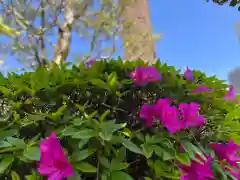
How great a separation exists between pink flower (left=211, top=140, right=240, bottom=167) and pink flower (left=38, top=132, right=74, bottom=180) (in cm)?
67

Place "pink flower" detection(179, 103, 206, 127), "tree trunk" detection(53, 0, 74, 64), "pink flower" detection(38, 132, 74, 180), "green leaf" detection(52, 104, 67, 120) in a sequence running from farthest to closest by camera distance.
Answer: "tree trunk" detection(53, 0, 74, 64), "pink flower" detection(179, 103, 206, 127), "green leaf" detection(52, 104, 67, 120), "pink flower" detection(38, 132, 74, 180)

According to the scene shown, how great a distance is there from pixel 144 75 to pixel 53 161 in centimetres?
50

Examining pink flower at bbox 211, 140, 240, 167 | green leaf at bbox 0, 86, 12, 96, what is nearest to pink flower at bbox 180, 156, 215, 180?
pink flower at bbox 211, 140, 240, 167

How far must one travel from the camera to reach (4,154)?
3.64 feet

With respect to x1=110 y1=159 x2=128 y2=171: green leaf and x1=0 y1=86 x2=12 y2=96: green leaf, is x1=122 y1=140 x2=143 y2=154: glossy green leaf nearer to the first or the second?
x1=110 y1=159 x2=128 y2=171: green leaf

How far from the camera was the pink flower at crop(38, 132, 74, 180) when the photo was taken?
1030 mm

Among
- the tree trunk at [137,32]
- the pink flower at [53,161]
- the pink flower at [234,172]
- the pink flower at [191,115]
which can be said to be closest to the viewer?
the pink flower at [53,161]

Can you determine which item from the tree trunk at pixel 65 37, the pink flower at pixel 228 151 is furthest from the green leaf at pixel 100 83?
the tree trunk at pixel 65 37

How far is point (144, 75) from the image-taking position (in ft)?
4.21

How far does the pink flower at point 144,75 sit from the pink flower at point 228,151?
400 mm

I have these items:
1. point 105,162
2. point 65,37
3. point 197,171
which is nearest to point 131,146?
point 105,162

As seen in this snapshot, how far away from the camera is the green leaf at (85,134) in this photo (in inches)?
41.3

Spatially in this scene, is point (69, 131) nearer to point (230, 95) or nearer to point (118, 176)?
point (118, 176)

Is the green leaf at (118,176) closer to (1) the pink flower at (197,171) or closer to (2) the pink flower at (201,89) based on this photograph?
(1) the pink flower at (197,171)
